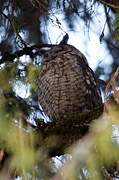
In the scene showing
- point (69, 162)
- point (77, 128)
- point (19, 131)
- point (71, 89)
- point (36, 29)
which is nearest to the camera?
point (69, 162)

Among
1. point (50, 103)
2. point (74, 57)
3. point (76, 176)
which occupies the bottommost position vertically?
point (76, 176)

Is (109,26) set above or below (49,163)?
above

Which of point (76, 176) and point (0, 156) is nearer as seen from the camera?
point (76, 176)

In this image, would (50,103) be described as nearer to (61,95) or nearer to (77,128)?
(61,95)

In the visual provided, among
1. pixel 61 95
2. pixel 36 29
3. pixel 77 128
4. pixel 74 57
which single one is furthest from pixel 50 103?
pixel 77 128

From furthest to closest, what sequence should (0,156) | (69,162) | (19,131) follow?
(0,156), (19,131), (69,162)

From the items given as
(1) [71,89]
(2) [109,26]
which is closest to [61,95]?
(1) [71,89]
